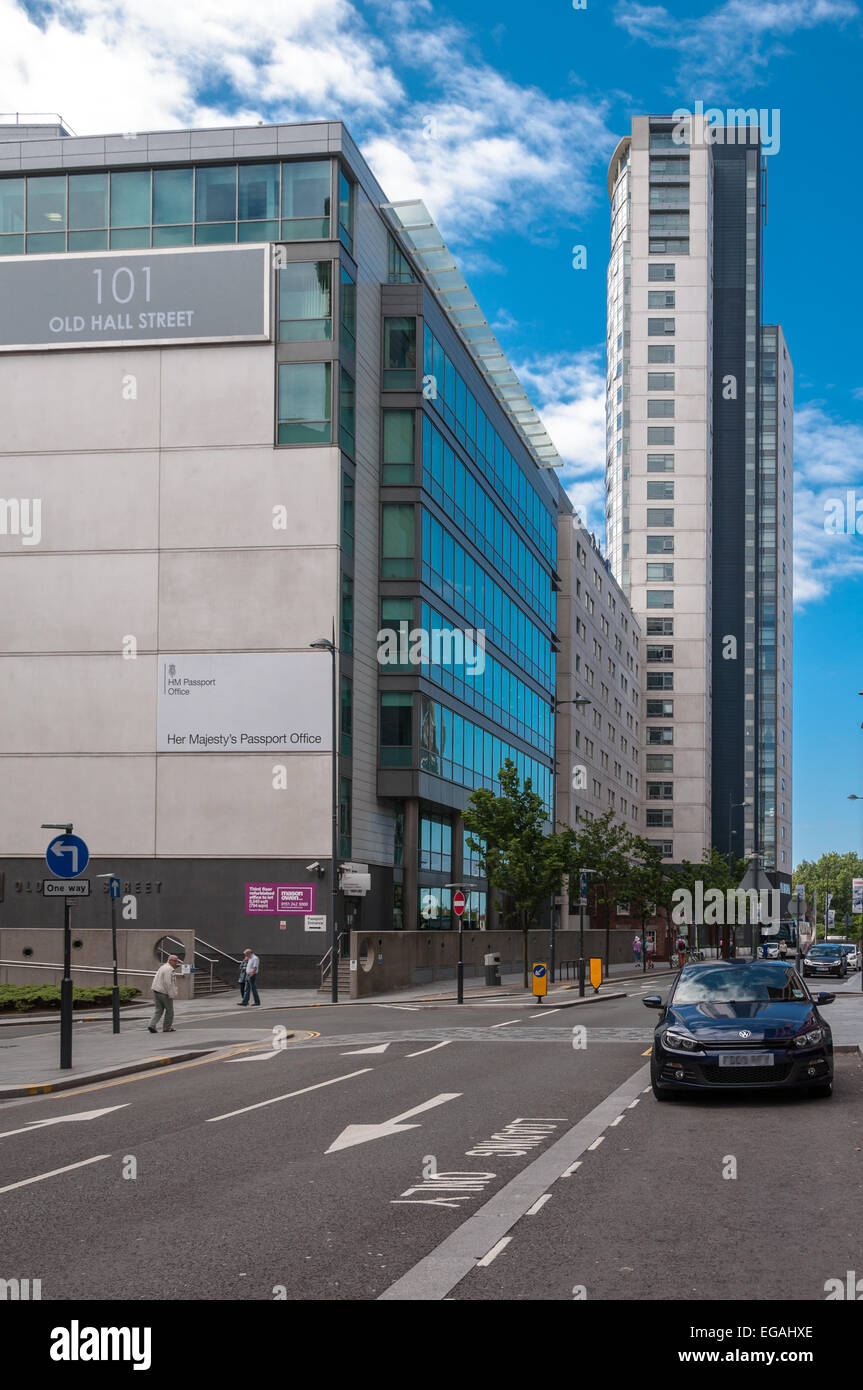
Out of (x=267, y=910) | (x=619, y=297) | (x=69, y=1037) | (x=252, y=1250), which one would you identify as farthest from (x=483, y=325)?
(x=619, y=297)

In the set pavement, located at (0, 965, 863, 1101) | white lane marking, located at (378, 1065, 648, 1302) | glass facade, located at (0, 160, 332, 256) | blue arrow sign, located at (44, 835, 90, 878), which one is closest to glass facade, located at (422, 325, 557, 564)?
glass facade, located at (0, 160, 332, 256)

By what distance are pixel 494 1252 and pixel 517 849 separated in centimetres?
3805

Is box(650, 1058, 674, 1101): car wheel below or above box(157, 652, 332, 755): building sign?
below

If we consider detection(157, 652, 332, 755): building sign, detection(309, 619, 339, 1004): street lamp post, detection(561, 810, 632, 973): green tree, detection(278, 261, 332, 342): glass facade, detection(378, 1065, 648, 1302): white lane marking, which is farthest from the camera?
detection(561, 810, 632, 973): green tree

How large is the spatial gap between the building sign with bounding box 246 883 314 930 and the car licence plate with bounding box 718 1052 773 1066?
32179mm

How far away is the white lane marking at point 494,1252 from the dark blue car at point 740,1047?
19.6 feet

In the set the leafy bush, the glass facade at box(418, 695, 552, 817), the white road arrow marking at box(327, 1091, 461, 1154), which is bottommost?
the leafy bush

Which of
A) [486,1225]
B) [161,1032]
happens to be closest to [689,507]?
[161,1032]

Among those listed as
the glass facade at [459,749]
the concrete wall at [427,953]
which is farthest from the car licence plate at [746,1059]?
the glass facade at [459,749]

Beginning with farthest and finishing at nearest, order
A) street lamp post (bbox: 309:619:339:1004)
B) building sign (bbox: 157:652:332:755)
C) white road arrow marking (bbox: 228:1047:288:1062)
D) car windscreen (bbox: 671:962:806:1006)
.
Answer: building sign (bbox: 157:652:332:755)
street lamp post (bbox: 309:619:339:1004)
white road arrow marking (bbox: 228:1047:288:1062)
car windscreen (bbox: 671:962:806:1006)

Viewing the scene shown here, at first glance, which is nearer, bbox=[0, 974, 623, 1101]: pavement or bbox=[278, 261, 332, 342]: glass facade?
bbox=[0, 974, 623, 1101]: pavement

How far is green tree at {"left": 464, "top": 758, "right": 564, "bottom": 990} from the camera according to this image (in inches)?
1785

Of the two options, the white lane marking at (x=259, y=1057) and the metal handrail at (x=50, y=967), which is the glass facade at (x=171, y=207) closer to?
the metal handrail at (x=50, y=967)

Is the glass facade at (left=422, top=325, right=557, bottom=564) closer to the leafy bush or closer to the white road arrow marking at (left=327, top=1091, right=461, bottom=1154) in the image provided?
the leafy bush
